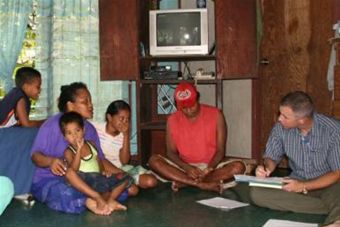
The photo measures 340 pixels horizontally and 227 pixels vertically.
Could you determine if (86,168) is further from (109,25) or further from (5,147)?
(109,25)

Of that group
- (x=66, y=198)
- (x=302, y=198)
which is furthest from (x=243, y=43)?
(x=66, y=198)

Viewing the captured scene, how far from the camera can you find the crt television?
178 inches

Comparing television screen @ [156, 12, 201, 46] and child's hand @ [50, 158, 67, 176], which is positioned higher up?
television screen @ [156, 12, 201, 46]

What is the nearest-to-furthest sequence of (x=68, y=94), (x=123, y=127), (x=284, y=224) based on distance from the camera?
(x=284, y=224), (x=68, y=94), (x=123, y=127)

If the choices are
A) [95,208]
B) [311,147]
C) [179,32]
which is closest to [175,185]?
[95,208]

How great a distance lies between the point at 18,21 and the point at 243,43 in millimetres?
2181

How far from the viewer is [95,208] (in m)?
3.07

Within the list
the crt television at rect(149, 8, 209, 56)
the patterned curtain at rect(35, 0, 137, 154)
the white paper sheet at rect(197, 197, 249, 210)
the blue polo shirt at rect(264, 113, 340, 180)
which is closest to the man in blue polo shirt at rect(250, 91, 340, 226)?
the blue polo shirt at rect(264, 113, 340, 180)

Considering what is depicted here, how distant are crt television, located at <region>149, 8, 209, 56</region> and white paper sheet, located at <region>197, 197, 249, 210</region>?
158 centimetres

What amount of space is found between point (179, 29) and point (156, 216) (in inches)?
82.2

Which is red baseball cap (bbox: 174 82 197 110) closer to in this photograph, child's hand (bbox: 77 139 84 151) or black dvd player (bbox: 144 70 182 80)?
black dvd player (bbox: 144 70 182 80)

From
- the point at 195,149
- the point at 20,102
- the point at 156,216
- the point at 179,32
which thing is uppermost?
the point at 179,32

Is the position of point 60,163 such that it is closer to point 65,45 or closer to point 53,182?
point 53,182

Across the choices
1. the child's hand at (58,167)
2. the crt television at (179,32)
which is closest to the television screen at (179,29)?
the crt television at (179,32)
